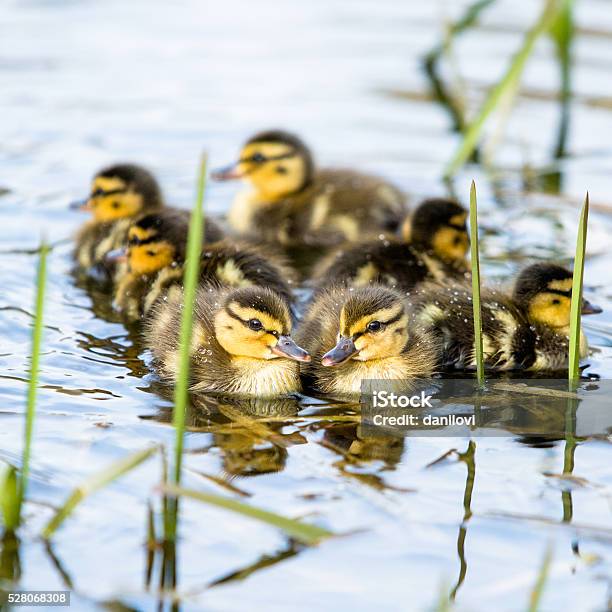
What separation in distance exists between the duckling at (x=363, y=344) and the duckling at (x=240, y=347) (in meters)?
0.10

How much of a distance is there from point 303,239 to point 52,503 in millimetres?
2971

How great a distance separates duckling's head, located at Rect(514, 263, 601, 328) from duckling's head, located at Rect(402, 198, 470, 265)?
1.91ft

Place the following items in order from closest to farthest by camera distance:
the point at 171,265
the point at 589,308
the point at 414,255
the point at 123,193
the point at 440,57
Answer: the point at 589,308
the point at 171,265
the point at 414,255
the point at 123,193
the point at 440,57

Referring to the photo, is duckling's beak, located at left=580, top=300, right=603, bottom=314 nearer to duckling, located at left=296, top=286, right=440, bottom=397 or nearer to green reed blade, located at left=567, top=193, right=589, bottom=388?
duckling, located at left=296, top=286, right=440, bottom=397

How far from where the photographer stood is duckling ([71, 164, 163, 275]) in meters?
5.43

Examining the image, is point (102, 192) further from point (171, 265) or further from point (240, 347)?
point (240, 347)

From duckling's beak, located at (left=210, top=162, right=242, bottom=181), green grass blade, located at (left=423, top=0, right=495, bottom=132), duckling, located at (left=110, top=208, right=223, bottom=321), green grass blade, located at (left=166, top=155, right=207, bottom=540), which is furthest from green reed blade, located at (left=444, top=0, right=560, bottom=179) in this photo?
green grass blade, located at (left=166, top=155, right=207, bottom=540)

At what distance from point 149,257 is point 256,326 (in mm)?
1086

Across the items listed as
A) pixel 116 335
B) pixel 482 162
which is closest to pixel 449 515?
pixel 116 335

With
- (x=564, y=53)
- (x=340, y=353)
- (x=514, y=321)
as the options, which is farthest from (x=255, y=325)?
(x=564, y=53)

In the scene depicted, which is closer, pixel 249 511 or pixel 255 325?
pixel 249 511

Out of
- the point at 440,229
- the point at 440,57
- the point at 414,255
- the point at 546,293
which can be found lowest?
the point at 546,293

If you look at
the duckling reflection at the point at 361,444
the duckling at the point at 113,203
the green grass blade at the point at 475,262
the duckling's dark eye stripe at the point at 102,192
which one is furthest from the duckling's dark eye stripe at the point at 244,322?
the duckling's dark eye stripe at the point at 102,192

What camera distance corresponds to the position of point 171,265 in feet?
15.7
